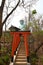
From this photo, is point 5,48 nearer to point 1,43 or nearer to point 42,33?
point 1,43

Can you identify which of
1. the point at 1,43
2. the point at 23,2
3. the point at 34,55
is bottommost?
the point at 34,55

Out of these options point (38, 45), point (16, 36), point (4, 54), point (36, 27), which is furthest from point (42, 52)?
point (16, 36)

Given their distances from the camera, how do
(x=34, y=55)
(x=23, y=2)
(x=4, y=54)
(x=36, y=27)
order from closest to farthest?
(x=4, y=54) → (x=23, y=2) → (x=34, y=55) → (x=36, y=27)

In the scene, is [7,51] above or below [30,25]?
below

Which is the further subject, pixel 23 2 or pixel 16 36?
pixel 23 2

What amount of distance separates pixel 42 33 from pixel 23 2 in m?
2.77

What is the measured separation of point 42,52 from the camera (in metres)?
15.4

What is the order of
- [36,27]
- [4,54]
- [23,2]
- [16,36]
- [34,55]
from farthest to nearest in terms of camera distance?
[36,27], [34,55], [23,2], [4,54], [16,36]

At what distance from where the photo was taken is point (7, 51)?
1322 cm

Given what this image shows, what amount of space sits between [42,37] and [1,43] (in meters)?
3.25

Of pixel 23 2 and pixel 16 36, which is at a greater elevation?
pixel 23 2

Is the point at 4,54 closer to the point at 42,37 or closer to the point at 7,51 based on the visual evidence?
the point at 7,51

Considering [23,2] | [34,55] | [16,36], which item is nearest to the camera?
[16,36]

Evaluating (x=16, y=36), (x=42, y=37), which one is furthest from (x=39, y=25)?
(x=16, y=36)
